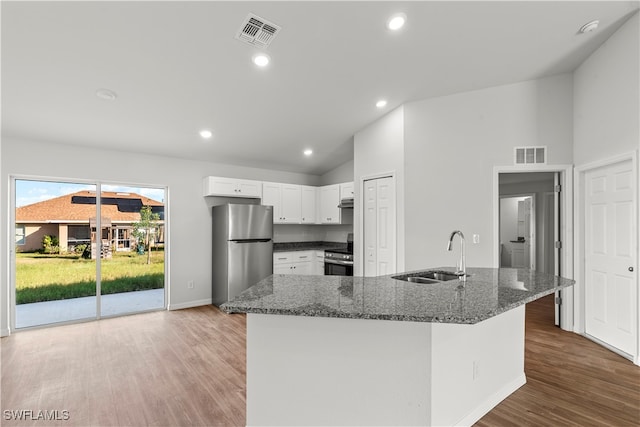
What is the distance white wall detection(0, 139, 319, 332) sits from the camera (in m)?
3.92

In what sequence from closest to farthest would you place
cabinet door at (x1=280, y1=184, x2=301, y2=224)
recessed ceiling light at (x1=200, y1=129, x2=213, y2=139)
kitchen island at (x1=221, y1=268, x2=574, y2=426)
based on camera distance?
kitchen island at (x1=221, y1=268, x2=574, y2=426), recessed ceiling light at (x1=200, y1=129, x2=213, y2=139), cabinet door at (x1=280, y1=184, x2=301, y2=224)

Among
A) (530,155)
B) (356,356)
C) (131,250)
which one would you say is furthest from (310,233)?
(356,356)

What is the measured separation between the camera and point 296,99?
12.3 ft

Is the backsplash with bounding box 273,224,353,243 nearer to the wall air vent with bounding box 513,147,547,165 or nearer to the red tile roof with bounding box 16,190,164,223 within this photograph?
the red tile roof with bounding box 16,190,164,223

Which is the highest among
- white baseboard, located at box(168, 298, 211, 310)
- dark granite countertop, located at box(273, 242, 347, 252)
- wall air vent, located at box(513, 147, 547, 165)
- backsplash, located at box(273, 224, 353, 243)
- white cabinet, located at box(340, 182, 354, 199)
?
wall air vent, located at box(513, 147, 547, 165)

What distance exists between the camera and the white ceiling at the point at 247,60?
7.97ft

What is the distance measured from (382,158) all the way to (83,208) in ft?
13.6

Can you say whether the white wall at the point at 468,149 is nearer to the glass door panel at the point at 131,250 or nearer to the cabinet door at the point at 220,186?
the cabinet door at the point at 220,186

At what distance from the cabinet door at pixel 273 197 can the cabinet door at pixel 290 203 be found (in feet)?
0.20

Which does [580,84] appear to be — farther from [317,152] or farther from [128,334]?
[128,334]

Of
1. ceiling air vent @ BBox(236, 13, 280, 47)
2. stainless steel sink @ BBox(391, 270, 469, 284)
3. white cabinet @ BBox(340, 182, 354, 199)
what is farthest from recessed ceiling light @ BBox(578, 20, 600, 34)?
white cabinet @ BBox(340, 182, 354, 199)

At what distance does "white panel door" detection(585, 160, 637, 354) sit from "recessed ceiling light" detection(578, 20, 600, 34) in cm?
129

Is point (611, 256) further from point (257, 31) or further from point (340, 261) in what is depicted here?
point (257, 31)

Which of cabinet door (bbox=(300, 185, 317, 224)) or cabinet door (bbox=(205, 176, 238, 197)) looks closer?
cabinet door (bbox=(205, 176, 238, 197))
